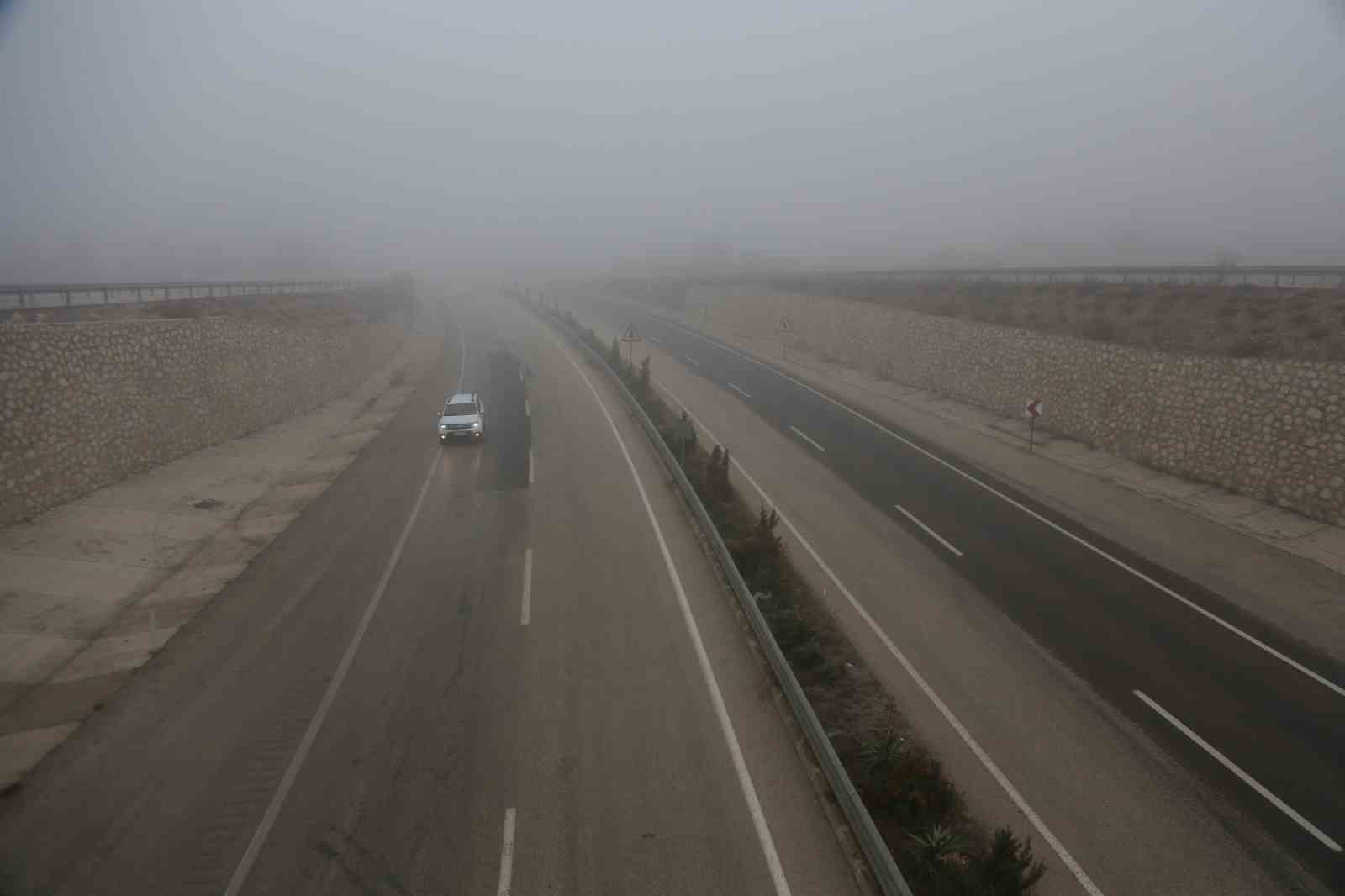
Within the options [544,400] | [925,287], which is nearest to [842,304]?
[925,287]

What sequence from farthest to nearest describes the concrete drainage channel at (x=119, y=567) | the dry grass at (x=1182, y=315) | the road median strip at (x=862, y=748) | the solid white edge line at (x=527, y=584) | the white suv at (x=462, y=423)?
the white suv at (x=462, y=423) → the dry grass at (x=1182, y=315) → the solid white edge line at (x=527, y=584) → the concrete drainage channel at (x=119, y=567) → the road median strip at (x=862, y=748)

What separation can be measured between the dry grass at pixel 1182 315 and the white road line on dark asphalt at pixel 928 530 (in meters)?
9.24

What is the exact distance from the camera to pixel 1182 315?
22766 millimetres

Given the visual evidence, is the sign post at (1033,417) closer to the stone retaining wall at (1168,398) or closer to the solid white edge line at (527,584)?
the stone retaining wall at (1168,398)

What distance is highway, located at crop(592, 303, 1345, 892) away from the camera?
8383 mm

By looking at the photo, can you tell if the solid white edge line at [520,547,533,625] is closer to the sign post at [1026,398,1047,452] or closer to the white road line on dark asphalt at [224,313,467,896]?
the white road line on dark asphalt at [224,313,467,896]

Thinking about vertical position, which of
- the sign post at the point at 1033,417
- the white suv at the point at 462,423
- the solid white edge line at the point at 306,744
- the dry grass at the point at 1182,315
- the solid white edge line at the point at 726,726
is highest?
the dry grass at the point at 1182,315

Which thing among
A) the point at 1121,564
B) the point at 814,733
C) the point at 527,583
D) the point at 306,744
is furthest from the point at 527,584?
the point at 1121,564

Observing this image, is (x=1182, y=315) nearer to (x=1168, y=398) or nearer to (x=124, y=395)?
(x=1168, y=398)

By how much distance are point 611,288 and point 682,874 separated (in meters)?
98.1

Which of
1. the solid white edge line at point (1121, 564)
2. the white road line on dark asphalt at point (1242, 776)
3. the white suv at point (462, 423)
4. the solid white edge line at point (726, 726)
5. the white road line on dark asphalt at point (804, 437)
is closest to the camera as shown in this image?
the solid white edge line at point (726, 726)

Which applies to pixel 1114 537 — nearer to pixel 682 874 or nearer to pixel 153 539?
pixel 682 874

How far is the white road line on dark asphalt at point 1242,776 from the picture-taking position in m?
7.64

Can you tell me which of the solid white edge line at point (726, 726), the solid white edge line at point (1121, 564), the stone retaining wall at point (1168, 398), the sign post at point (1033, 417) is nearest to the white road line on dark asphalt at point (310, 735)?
the solid white edge line at point (726, 726)
